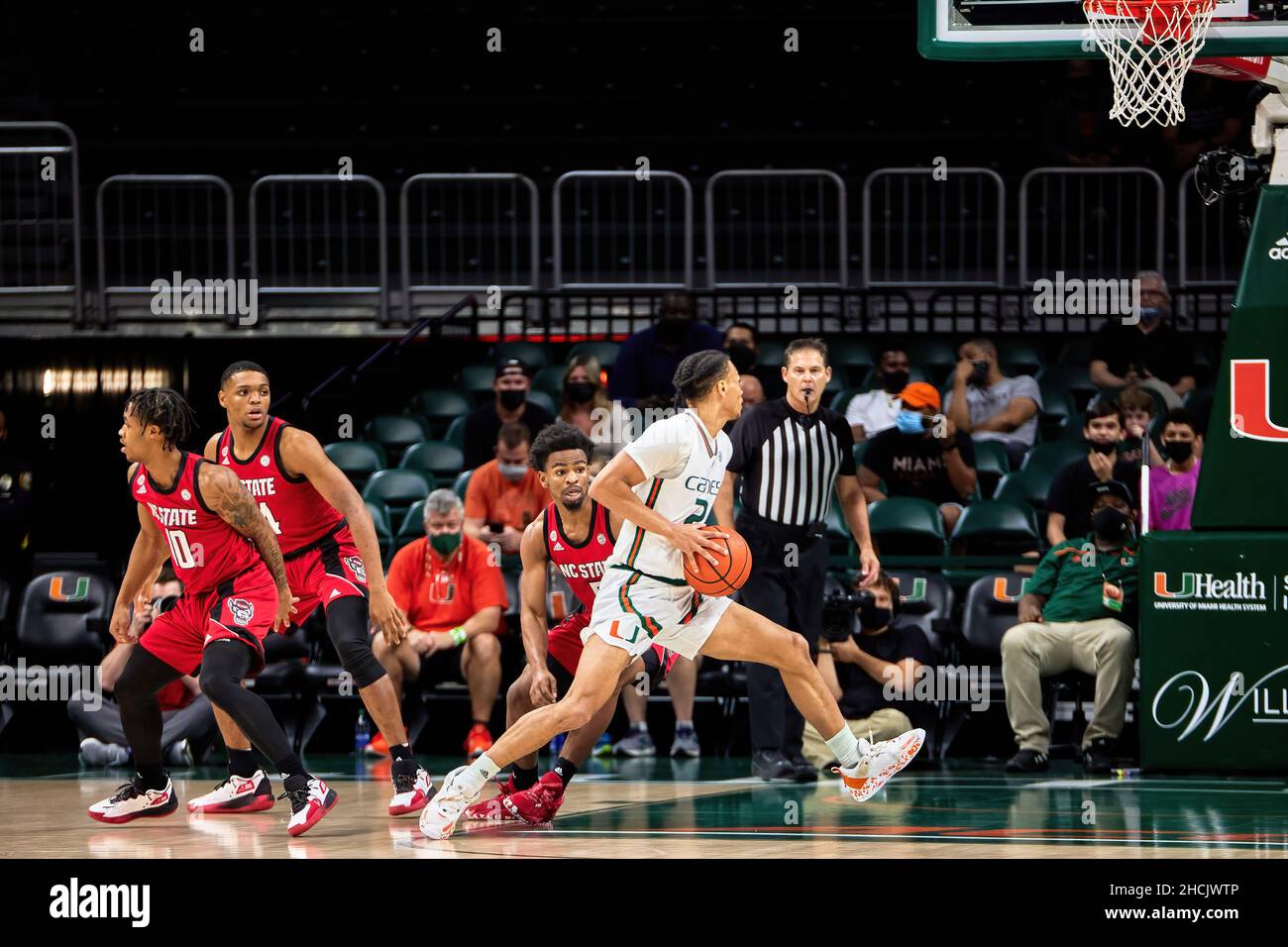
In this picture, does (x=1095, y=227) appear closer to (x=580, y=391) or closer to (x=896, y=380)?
(x=896, y=380)

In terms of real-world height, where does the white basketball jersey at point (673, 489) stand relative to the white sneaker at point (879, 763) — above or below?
above

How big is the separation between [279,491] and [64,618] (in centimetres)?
396

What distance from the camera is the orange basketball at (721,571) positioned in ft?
22.5

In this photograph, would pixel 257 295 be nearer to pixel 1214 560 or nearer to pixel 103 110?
pixel 103 110

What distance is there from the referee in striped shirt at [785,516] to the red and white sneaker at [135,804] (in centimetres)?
302

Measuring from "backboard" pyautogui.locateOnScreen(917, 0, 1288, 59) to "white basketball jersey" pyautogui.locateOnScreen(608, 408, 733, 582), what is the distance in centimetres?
290

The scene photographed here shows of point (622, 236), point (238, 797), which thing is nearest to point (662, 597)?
point (238, 797)

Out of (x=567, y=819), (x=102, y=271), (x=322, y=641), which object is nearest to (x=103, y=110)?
(x=102, y=271)

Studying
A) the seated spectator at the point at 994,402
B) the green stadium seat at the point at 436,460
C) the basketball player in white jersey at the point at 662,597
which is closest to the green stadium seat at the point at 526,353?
the green stadium seat at the point at 436,460

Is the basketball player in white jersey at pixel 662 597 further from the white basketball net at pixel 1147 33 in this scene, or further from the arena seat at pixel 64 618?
the arena seat at pixel 64 618

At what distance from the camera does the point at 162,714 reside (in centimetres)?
1014

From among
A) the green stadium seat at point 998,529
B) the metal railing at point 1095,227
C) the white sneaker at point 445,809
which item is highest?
the metal railing at point 1095,227

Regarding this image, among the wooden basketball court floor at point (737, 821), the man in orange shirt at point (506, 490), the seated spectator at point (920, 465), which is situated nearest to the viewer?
the wooden basketball court floor at point (737, 821)
